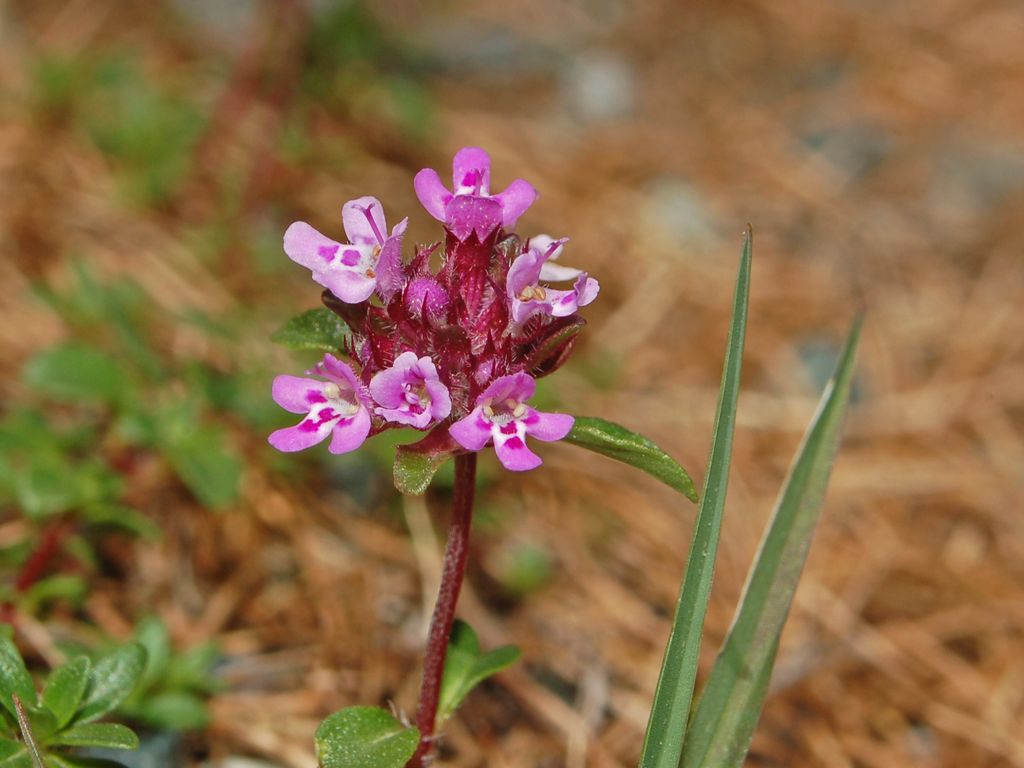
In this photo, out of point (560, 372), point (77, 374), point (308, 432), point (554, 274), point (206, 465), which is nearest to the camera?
point (308, 432)

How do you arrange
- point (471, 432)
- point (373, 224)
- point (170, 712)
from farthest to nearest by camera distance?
point (170, 712), point (373, 224), point (471, 432)

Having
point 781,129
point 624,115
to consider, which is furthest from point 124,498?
point 781,129

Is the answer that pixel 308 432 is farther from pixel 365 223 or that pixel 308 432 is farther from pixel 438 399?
pixel 365 223

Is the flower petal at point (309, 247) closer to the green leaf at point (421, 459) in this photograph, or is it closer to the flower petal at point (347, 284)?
the flower petal at point (347, 284)

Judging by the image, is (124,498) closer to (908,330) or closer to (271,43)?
(271,43)

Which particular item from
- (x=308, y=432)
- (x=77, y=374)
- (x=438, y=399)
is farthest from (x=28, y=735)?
(x=77, y=374)

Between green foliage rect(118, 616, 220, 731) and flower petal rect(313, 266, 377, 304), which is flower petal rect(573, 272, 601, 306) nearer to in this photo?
flower petal rect(313, 266, 377, 304)

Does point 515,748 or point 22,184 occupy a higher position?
point 22,184

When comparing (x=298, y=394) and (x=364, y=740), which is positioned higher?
(x=298, y=394)
